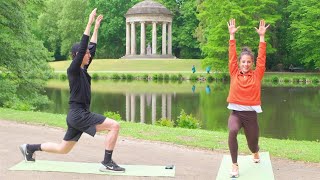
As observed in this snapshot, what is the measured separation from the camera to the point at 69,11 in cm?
7500

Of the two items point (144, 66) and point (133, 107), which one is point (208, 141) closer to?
point (133, 107)

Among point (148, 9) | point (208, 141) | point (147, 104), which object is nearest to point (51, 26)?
point (148, 9)

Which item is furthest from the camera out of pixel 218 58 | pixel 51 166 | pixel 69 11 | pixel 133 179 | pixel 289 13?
pixel 69 11

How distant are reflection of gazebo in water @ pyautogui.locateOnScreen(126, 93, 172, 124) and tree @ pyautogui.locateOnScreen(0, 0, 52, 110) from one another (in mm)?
4445

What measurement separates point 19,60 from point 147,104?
7.89 metres

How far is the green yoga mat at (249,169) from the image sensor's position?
6.88 meters

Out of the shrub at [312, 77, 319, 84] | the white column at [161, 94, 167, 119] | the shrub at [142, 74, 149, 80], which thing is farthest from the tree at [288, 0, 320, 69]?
the white column at [161, 94, 167, 119]

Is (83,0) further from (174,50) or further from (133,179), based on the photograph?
(133,179)

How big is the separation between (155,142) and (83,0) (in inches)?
2753

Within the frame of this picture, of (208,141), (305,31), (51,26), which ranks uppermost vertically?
(51,26)

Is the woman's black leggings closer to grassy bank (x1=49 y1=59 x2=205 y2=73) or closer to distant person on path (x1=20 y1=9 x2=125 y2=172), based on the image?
distant person on path (x1=20 y1=9 x2=125 y2=172)

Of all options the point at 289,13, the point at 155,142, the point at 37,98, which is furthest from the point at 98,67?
the point at 155,142

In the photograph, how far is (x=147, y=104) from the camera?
27.3 m

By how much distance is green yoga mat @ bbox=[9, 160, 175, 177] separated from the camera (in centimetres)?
703
